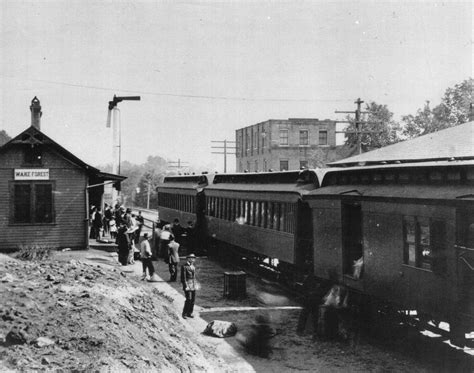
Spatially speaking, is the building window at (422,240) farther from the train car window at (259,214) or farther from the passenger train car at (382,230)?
the train car window at (259,214)

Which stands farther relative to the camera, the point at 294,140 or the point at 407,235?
the point at 294,140

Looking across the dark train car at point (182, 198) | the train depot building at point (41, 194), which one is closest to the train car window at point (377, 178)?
the train depot building at point (41, 194)

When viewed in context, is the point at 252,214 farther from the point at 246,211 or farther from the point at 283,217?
the point at 283,217

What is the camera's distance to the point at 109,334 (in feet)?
23.2

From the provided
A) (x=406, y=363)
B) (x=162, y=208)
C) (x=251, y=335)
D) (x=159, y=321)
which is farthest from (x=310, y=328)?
(x=162, y=208)

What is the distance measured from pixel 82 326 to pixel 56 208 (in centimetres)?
1397

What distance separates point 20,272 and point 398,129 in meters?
40.2

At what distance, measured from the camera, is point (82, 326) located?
279 inches

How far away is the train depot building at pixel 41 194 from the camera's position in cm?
1948

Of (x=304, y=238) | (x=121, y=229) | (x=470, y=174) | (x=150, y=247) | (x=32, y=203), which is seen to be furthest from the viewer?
(x=150, y=247)

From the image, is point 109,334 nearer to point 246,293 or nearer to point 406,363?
point 406,363

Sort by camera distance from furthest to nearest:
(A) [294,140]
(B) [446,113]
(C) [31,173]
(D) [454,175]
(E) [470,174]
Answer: (A) [294,140] < (B) [446,113] < (C) [31,173] < (D) [454,175] < (E) [470,174]

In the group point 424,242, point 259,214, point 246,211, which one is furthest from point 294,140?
point 424,242

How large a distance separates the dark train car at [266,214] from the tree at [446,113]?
25999 millimetres
